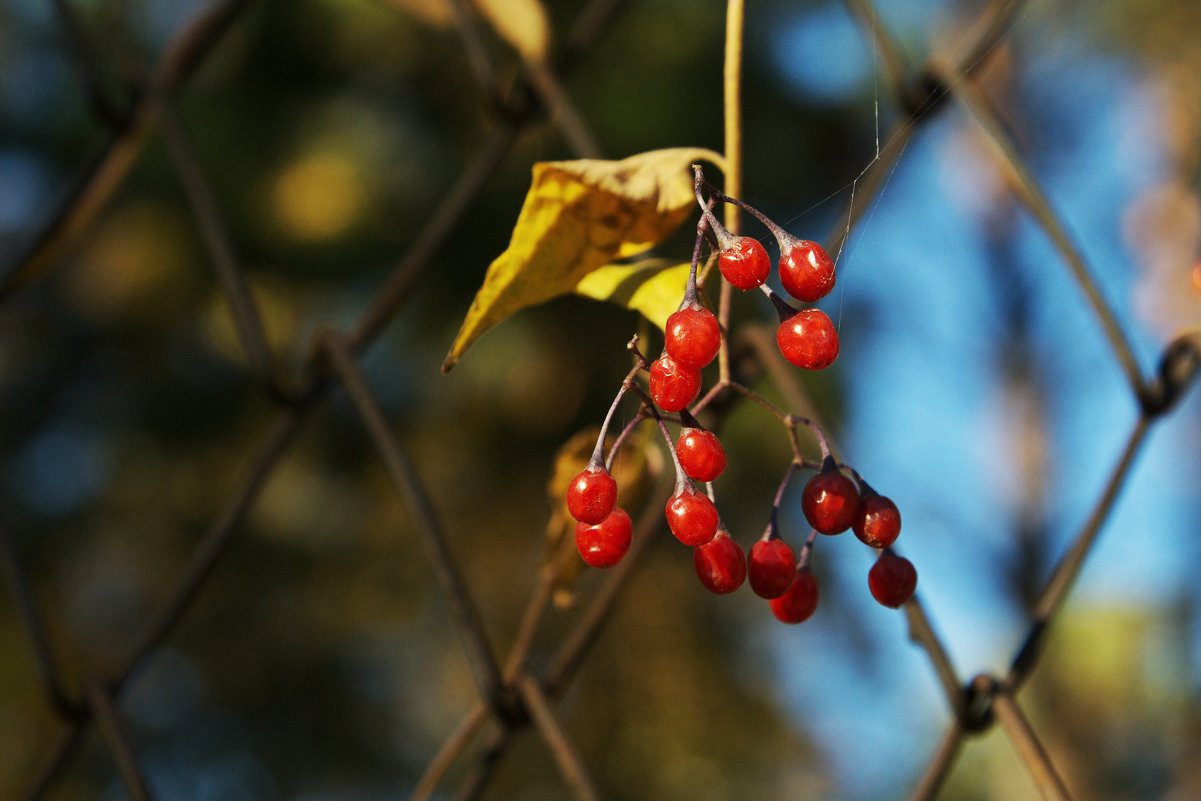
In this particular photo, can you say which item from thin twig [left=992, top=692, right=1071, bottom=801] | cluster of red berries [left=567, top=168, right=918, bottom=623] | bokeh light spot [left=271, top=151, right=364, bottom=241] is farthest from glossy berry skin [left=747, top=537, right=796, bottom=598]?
bokeh light spot [left=271, top=151, right=364, bottom=241]

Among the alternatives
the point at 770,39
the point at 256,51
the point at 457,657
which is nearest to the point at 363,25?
the point at 256,51

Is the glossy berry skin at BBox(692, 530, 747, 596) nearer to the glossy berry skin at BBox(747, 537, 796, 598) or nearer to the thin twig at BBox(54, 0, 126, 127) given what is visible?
the glossy berry skin at BBox(747, 537, 796, 598)

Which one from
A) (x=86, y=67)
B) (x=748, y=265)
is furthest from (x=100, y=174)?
(x=748, y=265)

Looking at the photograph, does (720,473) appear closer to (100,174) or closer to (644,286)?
(644,286)

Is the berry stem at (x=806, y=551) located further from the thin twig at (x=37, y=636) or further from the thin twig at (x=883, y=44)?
the thin twig at (x=37, y=636)

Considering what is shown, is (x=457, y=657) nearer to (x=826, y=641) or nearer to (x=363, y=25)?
(x=826, y=641)

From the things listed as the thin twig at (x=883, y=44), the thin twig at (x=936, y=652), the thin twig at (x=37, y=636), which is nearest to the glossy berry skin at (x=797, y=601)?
the thin twig at (x=936, y=652)
